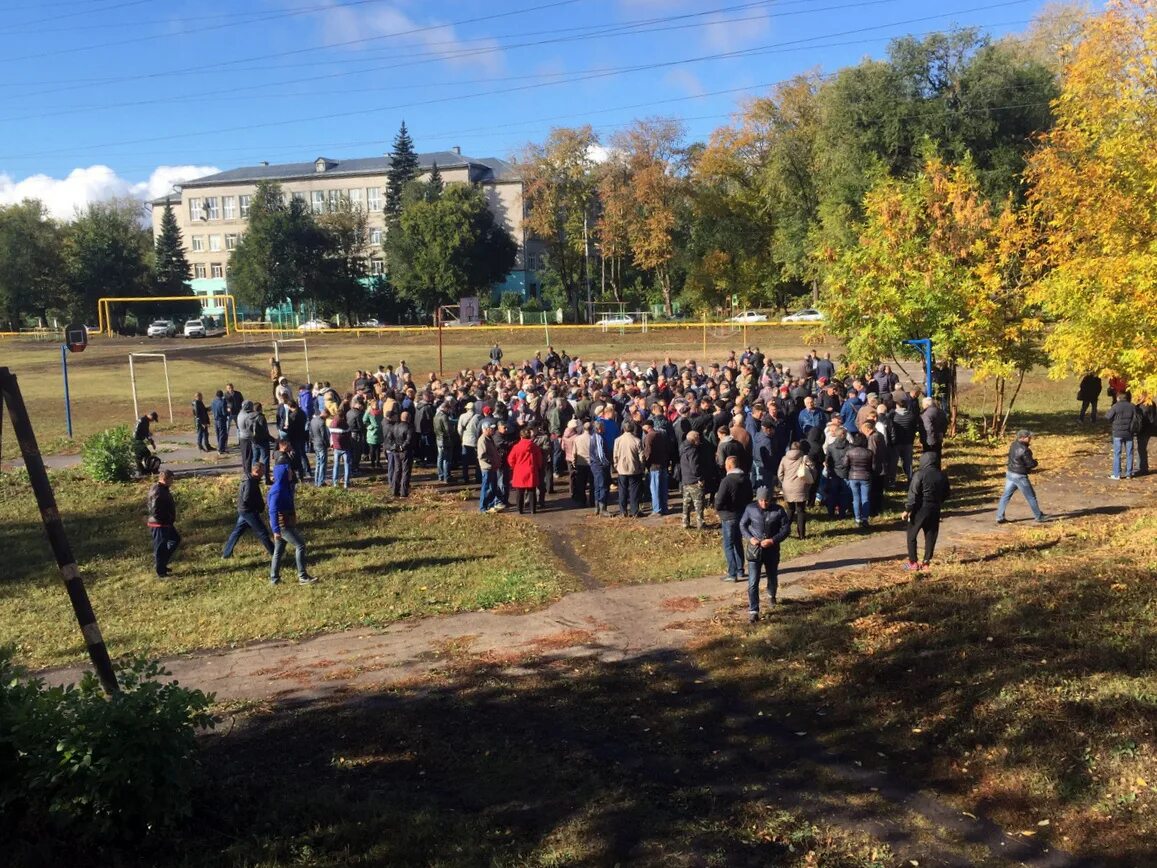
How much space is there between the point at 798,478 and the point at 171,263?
83.7 meters

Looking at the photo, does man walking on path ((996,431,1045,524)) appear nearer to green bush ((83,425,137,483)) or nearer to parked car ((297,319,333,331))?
green bush ((83,425,137,483))

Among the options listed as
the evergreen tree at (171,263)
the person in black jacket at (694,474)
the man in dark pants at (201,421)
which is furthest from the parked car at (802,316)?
the evergreen tree at (171,263)

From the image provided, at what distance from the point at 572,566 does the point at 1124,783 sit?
797 centimetres

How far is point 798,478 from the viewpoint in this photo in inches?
520

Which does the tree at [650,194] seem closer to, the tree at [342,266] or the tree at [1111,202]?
the tree at [342,266]

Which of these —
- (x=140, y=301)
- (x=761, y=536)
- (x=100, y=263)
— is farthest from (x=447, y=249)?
(x=761, y=536)

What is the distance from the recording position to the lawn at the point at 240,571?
36.9ft

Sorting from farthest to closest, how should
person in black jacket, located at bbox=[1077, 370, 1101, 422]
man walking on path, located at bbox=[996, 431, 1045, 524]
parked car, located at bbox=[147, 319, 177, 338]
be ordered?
parked car, located at bbox=[147, 319, 177, 338] < person in black jacket, located at bbox=[1077, 370, 1101, 422] < man walking on path, located at bbox=[996, 431, 1045, 524]

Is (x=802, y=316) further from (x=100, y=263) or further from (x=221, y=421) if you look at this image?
(x=100, y=263)

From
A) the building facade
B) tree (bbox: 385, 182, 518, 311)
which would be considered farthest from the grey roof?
tree (bbox: 385, 182, 518, 311)

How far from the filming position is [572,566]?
13.0m

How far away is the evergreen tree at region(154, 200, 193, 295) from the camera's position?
272ft

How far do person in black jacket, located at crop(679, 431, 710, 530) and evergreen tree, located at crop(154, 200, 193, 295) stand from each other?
78.2 meters

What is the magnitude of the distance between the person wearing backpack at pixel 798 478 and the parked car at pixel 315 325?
57.5 meters
